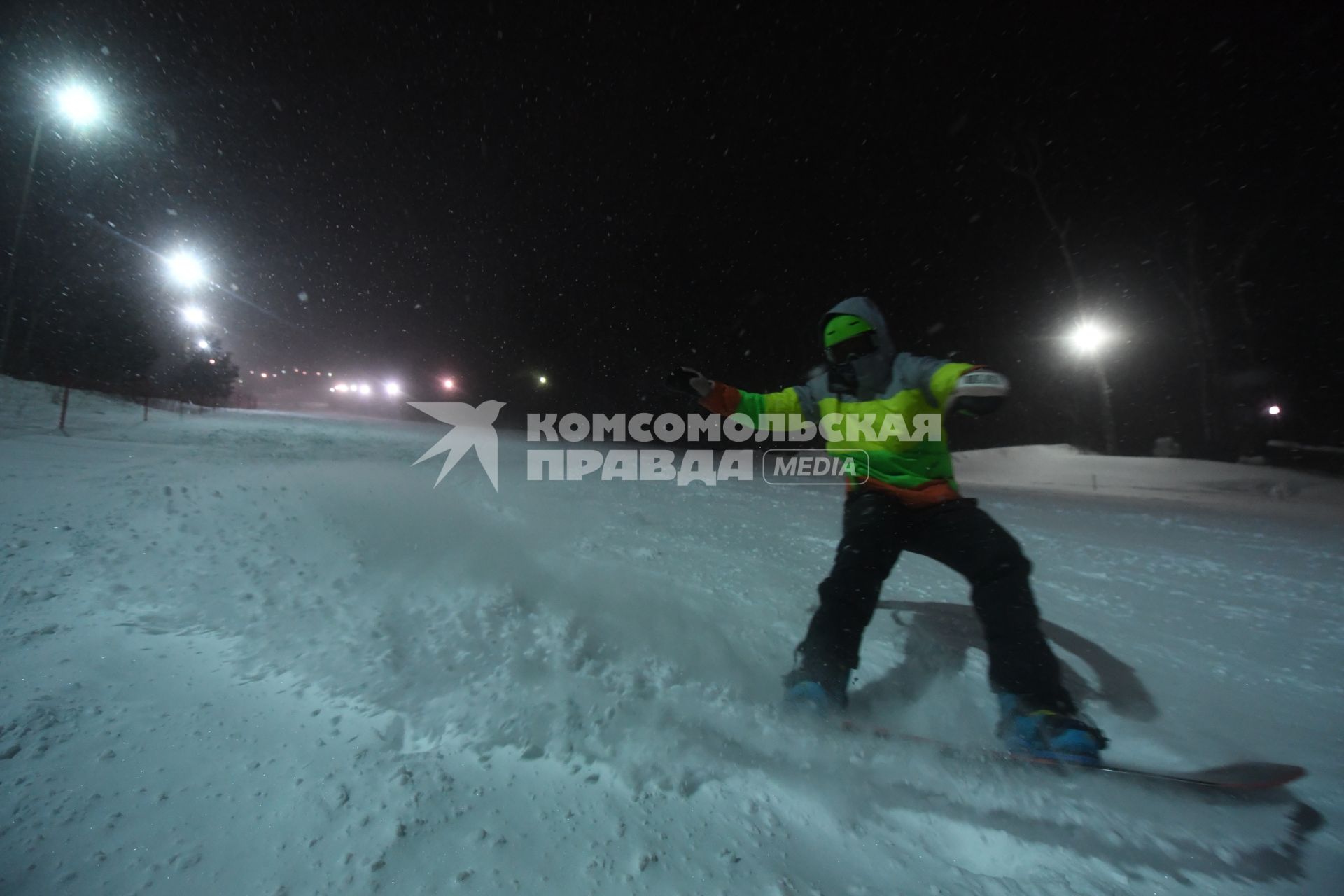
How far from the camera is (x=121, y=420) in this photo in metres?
10.2

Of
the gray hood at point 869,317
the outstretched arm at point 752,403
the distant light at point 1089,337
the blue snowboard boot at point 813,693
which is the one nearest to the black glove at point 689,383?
the outstretched arm at point 752,403

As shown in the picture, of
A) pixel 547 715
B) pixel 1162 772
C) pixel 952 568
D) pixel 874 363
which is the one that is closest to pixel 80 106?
pixel 547 715

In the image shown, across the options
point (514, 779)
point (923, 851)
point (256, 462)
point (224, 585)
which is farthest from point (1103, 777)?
point (256, 462)

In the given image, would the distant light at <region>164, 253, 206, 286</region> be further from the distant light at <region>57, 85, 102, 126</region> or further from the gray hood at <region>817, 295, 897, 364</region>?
the gray hood at <region>817, 295, 897, 364</region>

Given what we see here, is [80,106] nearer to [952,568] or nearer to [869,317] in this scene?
[869,317]

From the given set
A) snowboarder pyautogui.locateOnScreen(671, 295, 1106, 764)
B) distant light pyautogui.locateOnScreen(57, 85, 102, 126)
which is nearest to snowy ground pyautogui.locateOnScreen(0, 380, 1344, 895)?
snowboarder pyautogui.locateOnScreen(671, 295, 1106, 764)

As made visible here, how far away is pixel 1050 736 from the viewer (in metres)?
1.83

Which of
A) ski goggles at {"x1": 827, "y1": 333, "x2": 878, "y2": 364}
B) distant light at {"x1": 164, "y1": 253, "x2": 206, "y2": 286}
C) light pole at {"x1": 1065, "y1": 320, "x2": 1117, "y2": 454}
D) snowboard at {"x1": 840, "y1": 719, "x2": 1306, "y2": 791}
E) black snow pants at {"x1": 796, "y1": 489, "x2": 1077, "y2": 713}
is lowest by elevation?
snowboard at {"x1": 840, "y1": 719, "x2": 1306, "y2": 791}

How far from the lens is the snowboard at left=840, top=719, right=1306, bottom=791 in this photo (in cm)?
169

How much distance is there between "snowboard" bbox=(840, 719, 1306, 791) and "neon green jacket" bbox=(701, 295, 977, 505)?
1.03 m

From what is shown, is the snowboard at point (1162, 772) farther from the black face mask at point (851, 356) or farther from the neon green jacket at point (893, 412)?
the black face mask at point (851, 356)

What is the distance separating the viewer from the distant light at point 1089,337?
59.0 feet

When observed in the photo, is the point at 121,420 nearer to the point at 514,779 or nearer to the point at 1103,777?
the point at 514,779

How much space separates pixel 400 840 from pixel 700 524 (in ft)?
15.1
